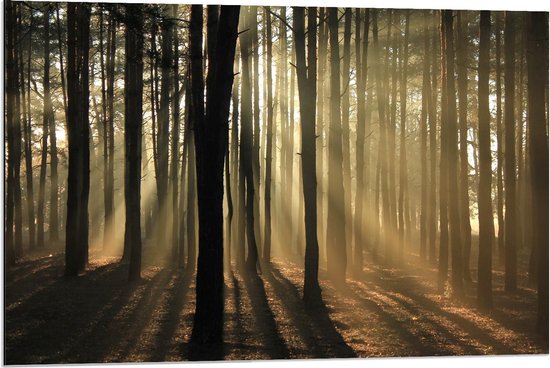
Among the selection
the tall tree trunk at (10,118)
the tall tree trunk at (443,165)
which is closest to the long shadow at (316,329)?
the tall tree trunk at (443,165)

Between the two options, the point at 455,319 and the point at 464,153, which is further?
the point at 464,153

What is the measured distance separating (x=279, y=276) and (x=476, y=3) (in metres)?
8.50

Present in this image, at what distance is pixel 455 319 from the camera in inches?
399

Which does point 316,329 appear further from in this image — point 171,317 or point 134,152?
point 134,152

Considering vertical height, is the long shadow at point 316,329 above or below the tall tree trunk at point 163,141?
below

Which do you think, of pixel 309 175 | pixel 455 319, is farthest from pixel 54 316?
pixel 455 319

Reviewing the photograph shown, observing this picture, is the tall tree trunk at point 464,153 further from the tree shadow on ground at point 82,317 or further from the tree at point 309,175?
the tree shadow on ground at point 82,317

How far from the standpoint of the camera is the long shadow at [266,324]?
26.8ft

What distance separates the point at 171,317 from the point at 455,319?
420cm

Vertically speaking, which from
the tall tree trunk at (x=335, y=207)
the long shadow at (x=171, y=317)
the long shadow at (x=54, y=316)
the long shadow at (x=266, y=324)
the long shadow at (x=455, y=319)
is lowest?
the long shadow at (x=455, y=319)

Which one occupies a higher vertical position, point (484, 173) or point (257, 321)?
point (484, 173)

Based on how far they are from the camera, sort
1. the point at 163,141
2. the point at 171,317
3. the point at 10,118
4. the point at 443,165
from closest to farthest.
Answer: the point at 171,317
the point at 443,165
the point at 10,118
the point at 163,141

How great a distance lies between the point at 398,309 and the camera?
36.6 feet

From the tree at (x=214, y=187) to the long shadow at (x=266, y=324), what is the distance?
27.0 inches
